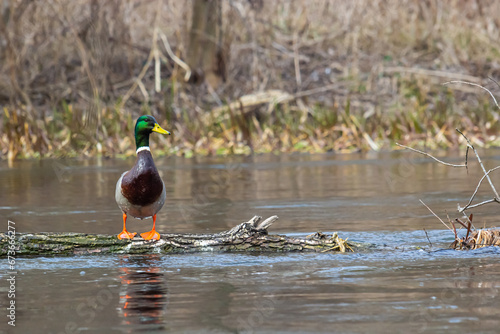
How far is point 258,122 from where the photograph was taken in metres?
23.2

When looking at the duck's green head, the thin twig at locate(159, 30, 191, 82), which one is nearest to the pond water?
the duck's green head

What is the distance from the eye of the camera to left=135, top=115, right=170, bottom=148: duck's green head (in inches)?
326

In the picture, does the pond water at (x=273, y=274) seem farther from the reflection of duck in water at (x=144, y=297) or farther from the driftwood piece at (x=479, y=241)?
the driftwood piece at (x=479, y=241)

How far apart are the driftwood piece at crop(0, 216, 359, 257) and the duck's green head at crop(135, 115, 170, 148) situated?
Answer: 1.15 m

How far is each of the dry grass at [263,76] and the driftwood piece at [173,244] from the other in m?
13.6

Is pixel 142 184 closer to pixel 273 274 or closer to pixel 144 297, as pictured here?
pixel 273 274

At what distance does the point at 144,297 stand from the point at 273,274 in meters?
1.08

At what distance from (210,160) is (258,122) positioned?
377 cm

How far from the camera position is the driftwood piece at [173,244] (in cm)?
733

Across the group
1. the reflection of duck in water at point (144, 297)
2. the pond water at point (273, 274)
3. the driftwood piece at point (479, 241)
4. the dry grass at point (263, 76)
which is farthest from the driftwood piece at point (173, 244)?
the dry grass at point (263, 76)

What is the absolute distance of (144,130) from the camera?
8.41 metres

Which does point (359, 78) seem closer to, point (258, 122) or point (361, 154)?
point (258, 122)

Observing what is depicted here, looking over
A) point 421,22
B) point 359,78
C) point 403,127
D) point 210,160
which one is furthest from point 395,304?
point 421,22

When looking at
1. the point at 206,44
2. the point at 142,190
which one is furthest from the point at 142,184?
the point at 206,44
